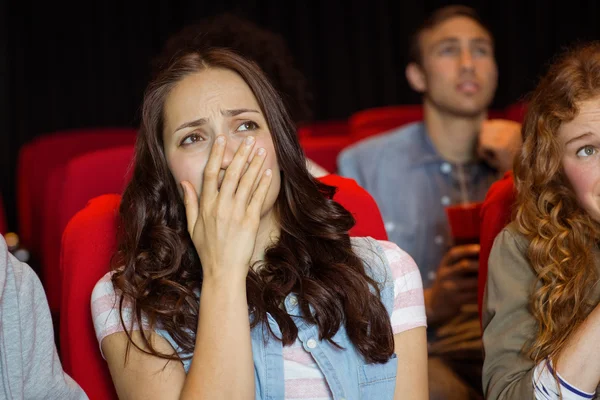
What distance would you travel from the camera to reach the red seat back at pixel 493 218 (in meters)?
1.77

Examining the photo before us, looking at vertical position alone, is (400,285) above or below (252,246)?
below

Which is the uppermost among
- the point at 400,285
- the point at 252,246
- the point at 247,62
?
the point at 247,62

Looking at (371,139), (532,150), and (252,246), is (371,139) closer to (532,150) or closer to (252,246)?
(532,150)

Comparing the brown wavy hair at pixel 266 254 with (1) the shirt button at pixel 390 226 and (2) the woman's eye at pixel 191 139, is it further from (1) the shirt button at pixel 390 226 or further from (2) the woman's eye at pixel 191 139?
(1) the shirt button at pixel 390 226

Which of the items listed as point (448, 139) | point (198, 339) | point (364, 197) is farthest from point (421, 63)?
point (198, 339)

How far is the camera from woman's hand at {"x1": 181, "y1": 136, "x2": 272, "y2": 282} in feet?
4.79

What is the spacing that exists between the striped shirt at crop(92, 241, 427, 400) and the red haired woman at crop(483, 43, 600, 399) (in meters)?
0.15

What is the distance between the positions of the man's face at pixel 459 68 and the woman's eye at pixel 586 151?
4.25 feet

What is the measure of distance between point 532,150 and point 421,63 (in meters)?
1.41

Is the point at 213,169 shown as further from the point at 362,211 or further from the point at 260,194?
the point at 362,211

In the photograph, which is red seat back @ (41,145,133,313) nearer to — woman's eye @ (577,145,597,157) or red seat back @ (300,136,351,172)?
red seat back @ (300,136,351,172)

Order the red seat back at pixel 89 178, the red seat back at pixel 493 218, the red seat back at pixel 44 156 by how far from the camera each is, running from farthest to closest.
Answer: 1. the red seat back at pixel 44 156
2. the red seat back at pixel 89 178
3. the red seat back at pixel 493 218

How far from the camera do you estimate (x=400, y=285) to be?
5.25 ft

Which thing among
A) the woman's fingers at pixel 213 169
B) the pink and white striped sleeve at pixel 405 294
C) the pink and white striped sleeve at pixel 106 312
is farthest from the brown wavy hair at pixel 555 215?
the pink and white striped sleeve at pixel 106 312
